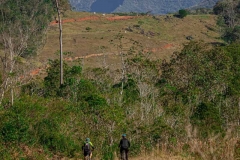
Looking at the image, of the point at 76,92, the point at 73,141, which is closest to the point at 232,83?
the point at 76,92

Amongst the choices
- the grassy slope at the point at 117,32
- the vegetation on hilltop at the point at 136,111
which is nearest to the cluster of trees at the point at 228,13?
the grassy slope at the point at 117,32

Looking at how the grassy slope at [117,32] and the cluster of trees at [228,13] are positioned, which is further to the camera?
the cluster of trees at [228,13]

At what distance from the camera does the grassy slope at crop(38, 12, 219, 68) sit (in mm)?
52581

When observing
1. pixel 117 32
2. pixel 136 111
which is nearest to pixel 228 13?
pixel 117 32

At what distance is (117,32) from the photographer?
208 feet

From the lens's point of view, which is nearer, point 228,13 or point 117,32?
point 117,32

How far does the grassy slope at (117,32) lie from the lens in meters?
52.6

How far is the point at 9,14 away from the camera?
134 feet

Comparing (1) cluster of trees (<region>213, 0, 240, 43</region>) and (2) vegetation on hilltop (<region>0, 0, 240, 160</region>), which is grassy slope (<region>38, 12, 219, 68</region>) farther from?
(2) vegetation on hilltop (<region>0, 0, 240, 160</region>)

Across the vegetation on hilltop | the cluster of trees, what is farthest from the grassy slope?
→ the vegetation on hilltop

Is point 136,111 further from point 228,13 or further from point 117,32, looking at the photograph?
point 228,13

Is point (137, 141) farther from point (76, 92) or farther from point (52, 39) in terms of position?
point (52, 39)

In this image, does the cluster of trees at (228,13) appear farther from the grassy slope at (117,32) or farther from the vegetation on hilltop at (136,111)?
the vegetation on hilltop at (136,111)

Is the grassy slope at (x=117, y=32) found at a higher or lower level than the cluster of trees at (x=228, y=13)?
lower
